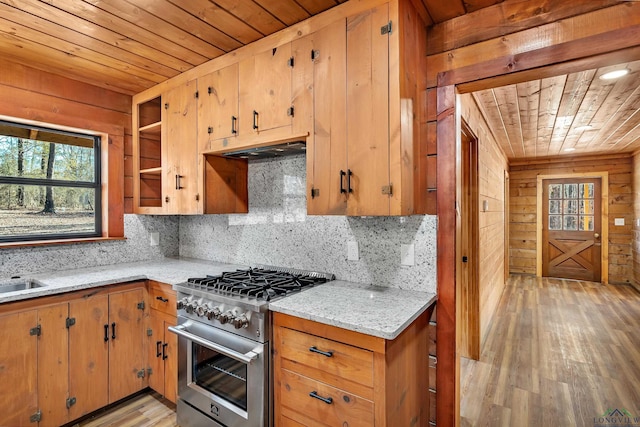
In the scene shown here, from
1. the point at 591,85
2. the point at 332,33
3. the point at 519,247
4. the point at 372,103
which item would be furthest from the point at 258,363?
the point at 519,247

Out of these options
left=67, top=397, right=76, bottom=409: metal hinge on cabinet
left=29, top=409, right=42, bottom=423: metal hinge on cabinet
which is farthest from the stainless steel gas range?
left=29, top=409, right=42, bottom=423: metal hinge on cabinet

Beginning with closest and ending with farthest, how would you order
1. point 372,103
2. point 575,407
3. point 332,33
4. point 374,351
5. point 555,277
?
point 374,351, point 372,103, point 332,33, point 575,407, point 555,277

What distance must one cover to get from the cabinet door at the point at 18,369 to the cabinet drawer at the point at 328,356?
1.52 meters

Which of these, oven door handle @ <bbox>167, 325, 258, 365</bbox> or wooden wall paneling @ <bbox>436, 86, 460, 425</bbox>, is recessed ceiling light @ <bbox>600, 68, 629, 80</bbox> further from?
oven door handle @ <bbox>167, 325, 258, 365</bbox>

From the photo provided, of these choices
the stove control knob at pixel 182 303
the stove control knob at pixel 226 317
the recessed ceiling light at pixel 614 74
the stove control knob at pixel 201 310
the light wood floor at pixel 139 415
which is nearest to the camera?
the stove control knob at pixel 226 317

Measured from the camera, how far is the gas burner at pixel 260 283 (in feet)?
5.93

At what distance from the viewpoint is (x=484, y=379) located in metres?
2.72

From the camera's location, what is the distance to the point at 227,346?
5.87 ft

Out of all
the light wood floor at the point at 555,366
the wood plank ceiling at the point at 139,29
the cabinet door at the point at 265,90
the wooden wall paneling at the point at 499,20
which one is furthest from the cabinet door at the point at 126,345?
the wooden wall paneling at the point at 499,20

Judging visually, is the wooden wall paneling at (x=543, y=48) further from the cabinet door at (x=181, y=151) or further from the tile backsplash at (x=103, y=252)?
the tile backsplash at (x=103, y=252)

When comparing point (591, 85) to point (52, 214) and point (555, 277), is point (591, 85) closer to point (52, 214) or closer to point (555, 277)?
point (52, 214)

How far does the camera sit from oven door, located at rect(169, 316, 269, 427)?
1656mm

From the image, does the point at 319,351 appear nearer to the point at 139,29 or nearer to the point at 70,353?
the point at 70,353

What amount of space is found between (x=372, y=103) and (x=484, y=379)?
2497 millimetres
